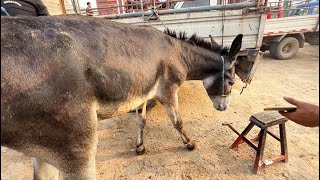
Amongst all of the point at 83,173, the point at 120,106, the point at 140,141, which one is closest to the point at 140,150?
the point at 140,141

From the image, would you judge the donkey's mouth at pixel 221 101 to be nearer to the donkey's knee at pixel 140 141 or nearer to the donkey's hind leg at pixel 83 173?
the donkey's knee at pixel 140 141

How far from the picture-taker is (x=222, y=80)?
364 centimetres

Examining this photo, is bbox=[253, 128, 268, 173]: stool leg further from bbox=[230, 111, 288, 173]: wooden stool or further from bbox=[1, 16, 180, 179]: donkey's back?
bbox=[1, 16, 180, 179]: donkey's back

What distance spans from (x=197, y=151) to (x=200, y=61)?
1442 mm

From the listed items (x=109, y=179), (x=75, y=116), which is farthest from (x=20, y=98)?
(x=109, y=179)

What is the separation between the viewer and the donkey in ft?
5.20

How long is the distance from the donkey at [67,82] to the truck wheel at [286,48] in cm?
834

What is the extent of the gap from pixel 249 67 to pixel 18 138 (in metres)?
3.47

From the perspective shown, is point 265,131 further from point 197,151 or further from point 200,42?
point 200,42

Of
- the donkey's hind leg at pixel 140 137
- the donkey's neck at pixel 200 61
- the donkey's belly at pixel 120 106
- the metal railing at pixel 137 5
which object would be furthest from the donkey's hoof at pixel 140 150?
the metal railing at pixel 137 5

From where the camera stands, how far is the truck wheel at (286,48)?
9.30 metres

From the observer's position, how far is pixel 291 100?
124 cm

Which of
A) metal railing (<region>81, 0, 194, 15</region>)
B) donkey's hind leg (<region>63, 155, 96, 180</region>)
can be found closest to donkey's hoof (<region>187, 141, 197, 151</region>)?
donkey's hind leg (<region>63, 155, 96, 180</region>)

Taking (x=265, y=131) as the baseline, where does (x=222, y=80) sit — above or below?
above
